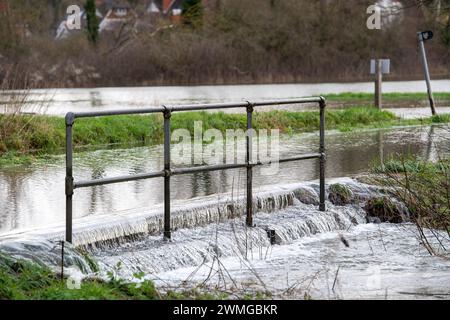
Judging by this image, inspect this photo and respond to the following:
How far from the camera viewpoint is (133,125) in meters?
18.8

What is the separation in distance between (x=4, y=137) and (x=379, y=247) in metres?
7.53

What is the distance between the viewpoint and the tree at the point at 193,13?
171 ft

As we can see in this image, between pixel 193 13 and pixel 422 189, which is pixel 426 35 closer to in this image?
pixel 422 189

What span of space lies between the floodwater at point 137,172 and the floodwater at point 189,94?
966 centimetres

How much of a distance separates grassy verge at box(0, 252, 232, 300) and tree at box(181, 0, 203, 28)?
4459cm

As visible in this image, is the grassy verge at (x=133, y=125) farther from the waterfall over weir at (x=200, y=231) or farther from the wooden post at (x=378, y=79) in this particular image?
the waterfall over weir at (x=200, y=231)

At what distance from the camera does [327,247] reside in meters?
10.4

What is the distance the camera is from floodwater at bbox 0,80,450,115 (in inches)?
1160

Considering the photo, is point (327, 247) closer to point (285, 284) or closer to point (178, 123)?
point (285, 284)

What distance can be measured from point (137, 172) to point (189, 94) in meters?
21.3

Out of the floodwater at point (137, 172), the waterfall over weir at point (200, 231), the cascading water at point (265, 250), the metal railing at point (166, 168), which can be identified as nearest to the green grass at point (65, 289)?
the cascading water at point (265, 250)

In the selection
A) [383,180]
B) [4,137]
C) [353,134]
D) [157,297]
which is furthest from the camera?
[353,134]

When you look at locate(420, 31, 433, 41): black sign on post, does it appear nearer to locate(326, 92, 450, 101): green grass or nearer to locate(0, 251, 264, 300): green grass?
locate(326, 92, 450, 101): green grass

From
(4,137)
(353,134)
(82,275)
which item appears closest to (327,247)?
(82,275)
